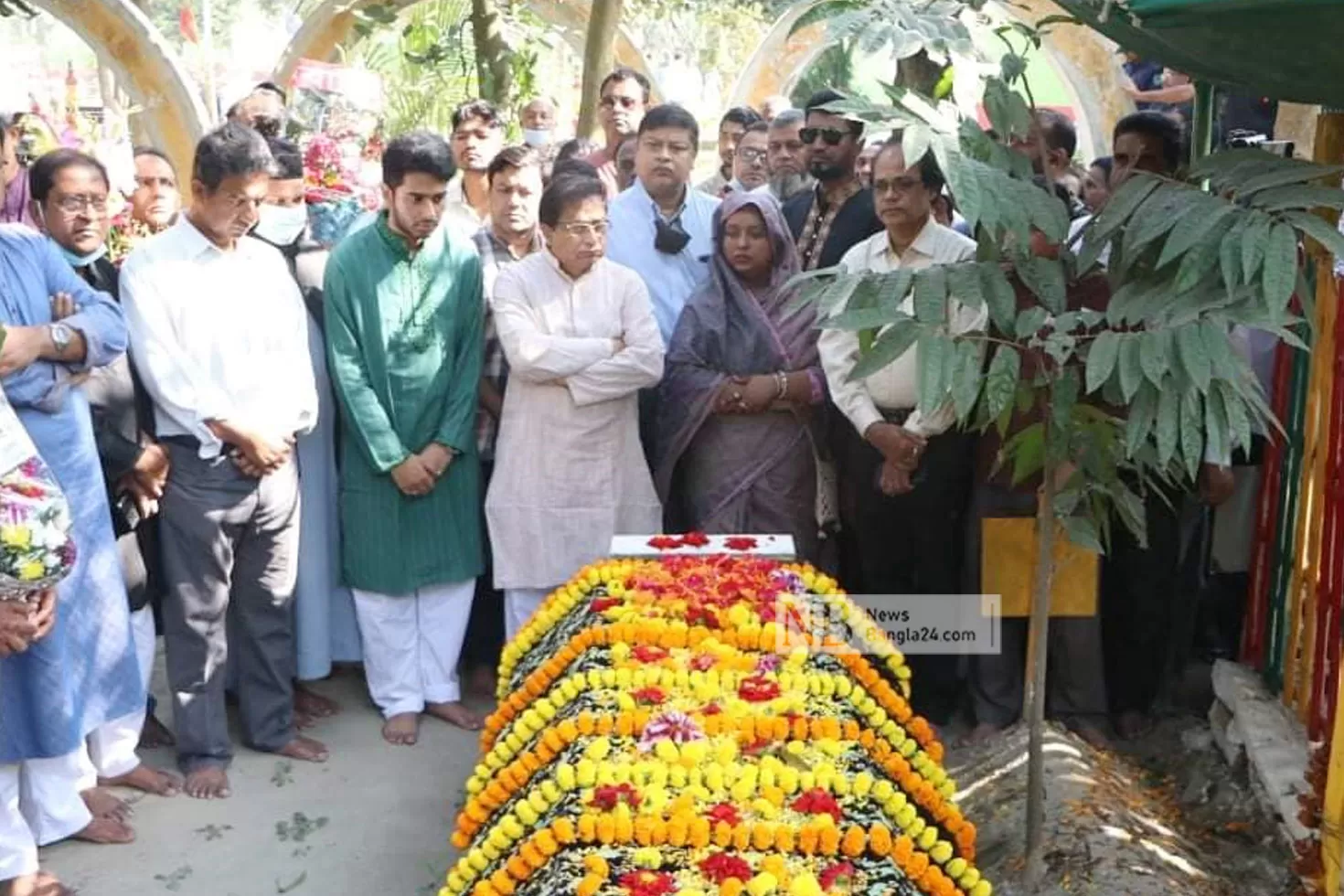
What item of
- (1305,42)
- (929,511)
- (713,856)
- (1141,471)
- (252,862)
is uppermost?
(1305,42)

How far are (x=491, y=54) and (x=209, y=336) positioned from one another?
13.6 feet

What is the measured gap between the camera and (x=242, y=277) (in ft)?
15.0

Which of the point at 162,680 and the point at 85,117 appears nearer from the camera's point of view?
the point at 162,680

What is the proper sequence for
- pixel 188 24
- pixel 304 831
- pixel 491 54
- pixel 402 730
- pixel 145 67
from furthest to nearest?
pixel 188 24, pixel 145 67, pixel 491 54, pixel 402 730, pixel 304 831

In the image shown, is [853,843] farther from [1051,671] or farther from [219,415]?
[219,415]

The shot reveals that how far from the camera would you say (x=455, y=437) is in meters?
4.95

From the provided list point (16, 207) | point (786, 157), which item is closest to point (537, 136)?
point (786, 157)

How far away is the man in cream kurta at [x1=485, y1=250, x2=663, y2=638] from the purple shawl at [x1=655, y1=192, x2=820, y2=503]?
129mm

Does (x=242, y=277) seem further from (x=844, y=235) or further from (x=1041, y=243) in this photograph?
(x=1041, y=243)

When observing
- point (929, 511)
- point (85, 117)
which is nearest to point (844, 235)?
point (929, 511)

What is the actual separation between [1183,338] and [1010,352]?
403mm

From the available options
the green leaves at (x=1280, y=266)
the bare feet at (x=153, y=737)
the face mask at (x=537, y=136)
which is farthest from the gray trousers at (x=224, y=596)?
the face mask at (x=537, y=136)

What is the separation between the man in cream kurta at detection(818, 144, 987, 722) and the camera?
15.1 feet

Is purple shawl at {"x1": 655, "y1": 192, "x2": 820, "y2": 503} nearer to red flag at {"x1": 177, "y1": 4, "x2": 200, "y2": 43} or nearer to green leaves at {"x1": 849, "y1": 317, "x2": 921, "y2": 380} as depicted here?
green leaves at {"x1": 849, "y1": 317, "x2": 921, "y2": 380}
